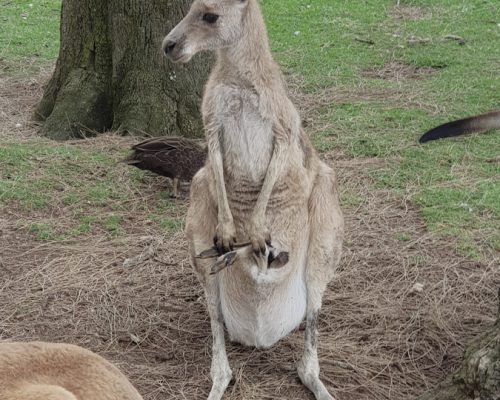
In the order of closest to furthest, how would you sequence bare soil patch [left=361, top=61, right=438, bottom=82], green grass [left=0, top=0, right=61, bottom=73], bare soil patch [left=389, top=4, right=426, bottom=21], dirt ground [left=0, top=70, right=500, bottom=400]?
dirt ground [left=0, top=70, right=500, bottom=400], bare soil patch [left=361, top=61, right=438, bottom=82], green grass [left=0, top=0, right=61, bottom=73], bare soil patch [left=389, top=4, right=426, bottom=21]

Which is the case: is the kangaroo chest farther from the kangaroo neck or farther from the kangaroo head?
the kangaroo head

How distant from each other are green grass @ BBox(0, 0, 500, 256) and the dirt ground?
0.24m

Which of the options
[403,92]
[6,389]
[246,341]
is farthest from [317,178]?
[403,92]

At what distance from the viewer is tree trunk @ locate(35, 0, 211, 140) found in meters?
6.06

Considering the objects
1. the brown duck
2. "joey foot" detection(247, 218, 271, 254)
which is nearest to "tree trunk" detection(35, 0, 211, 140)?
the brown duck

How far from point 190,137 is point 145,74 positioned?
0.62m

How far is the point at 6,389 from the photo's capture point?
6.92 ft

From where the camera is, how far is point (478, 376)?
9.30 ft

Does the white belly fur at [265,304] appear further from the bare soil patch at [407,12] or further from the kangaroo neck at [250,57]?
the bare soil patch at [407,12]

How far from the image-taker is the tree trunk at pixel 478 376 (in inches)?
109

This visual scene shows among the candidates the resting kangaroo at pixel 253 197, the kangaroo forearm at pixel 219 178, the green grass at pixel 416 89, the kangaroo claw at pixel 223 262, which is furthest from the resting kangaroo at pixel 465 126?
the kangaroo claw at pixel 223 262

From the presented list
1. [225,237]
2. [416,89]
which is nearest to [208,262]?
[225,237]

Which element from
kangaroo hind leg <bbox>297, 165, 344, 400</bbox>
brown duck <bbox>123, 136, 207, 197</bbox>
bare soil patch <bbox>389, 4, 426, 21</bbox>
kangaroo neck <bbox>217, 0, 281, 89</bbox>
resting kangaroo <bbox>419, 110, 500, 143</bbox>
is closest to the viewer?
kangaroo neck <bbox>217, 0, 281, 89</bbox>

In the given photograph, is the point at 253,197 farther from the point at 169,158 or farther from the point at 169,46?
the point at 169,158
